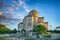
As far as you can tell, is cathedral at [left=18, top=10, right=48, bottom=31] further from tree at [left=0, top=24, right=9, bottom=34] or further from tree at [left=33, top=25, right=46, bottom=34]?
tree at [left=0, top=24, right=9, bottom=34]

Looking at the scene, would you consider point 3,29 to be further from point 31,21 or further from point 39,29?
point 39,29

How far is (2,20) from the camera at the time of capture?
3.08 m

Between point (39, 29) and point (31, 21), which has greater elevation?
point (31, 21)

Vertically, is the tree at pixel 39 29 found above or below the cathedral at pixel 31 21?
below

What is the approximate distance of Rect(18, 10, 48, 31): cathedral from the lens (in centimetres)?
300

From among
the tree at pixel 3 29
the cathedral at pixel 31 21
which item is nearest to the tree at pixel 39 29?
the cathedral at pixel 31 21

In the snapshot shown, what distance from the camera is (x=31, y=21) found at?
300 cm

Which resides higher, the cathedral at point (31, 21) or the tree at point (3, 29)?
the cathedral at point (31, 21)

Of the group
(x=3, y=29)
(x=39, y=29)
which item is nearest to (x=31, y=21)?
(x=39, y=29)

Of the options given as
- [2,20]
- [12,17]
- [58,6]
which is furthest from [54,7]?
[2,20]

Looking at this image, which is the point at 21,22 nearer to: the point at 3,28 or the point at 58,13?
the point at 3,28

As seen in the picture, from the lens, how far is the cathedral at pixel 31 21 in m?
3.00

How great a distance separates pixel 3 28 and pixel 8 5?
49 centimetres

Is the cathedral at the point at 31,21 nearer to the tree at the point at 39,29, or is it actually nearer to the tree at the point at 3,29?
the tree at the point at 39,29
